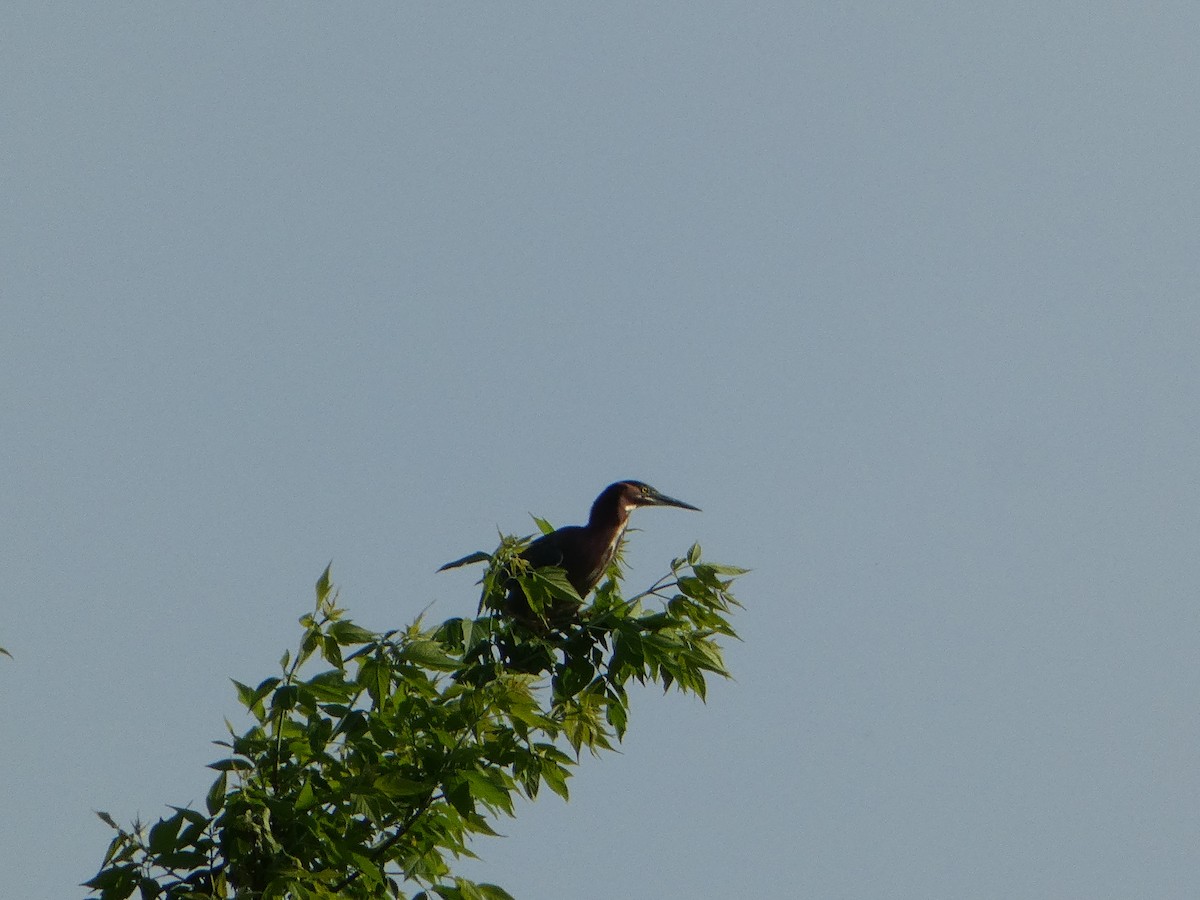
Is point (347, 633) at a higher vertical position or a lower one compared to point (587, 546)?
lower

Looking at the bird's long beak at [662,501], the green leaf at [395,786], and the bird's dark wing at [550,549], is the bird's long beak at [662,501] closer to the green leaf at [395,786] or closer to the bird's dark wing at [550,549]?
the bird's dark wing at [550,549]

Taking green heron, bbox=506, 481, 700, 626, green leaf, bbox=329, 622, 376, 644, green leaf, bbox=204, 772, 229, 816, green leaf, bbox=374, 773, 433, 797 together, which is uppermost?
green heron, bbox=506, 481, 700, 626

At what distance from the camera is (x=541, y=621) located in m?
5.29

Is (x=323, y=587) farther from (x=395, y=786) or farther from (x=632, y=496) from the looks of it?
(x=632, y=496)

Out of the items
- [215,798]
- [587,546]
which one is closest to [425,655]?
[215,798]

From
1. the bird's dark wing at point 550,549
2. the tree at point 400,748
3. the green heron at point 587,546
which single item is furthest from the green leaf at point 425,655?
the bird's dark wing at point 550,549

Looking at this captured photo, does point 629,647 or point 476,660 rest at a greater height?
point 476,660

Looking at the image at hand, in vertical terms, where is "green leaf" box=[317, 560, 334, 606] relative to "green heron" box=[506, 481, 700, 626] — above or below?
below

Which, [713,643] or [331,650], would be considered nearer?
[331,650]

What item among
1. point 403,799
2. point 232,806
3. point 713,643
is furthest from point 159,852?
point 713,643

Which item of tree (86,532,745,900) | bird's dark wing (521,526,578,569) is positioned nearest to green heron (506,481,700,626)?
bird's dark wing (521,526,578,569)

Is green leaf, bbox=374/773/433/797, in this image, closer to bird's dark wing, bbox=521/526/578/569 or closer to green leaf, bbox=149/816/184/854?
green leaf, bbox=149/816/184/854

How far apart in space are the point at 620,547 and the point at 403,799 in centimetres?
268

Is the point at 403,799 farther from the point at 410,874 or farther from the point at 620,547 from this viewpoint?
the point at 620,547
